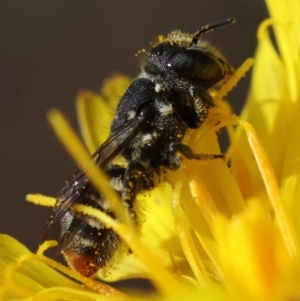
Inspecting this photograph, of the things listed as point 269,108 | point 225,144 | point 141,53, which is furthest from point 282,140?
point 225,144

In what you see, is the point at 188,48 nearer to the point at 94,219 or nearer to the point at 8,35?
the point at 94,219

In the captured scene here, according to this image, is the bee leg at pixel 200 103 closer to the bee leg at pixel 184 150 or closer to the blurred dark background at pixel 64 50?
the bee leg at pixel 184 150

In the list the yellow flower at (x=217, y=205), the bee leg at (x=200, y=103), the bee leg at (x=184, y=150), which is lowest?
the yellow flower at (x=217, y=205)

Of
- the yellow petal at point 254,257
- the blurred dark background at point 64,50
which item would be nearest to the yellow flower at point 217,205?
the yellow petal at point 254,257

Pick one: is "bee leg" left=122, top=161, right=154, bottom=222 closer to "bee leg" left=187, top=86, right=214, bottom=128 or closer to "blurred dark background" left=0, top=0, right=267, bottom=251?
"bee leg" left=187, top=86, right=214, bottom=128

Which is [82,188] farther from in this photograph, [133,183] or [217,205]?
[217,205]

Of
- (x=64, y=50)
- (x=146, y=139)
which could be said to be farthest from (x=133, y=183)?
(x=64, y=50)

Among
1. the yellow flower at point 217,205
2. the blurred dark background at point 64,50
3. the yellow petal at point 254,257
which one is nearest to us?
the yellow petal at point 254,257
